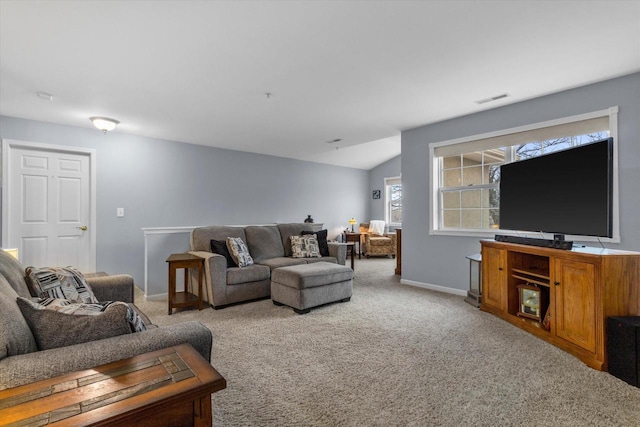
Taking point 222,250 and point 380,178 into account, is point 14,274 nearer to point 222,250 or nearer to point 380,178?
point 222,250

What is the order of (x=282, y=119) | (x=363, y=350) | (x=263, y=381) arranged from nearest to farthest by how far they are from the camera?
1. (x=263, y=381)
2. (x=363, y=350)
3. (x=282, y=119)

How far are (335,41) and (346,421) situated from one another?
2423mm

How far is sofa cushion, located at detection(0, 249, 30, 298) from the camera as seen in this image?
5.17ft

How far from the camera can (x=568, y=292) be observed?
2.48 meters

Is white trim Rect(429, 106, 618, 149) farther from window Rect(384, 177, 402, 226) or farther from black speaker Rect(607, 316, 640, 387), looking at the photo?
window Rect(384, 177, 402, 226)

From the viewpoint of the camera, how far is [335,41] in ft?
7.67

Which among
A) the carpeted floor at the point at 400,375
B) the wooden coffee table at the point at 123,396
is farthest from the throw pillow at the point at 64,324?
the carpeted floor at the point at 400,375

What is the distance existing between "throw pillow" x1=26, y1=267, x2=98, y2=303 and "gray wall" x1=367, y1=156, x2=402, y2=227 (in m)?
7.39

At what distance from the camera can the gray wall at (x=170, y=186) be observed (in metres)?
4.47

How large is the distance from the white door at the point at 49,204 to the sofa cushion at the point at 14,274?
2.92 metres

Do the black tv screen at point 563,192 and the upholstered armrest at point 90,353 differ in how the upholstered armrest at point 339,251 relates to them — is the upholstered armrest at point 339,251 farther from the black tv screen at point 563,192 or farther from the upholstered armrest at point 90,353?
the upholstered armrest at point 90,353

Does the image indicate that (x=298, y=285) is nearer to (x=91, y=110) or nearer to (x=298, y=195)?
(x=91, y=110)

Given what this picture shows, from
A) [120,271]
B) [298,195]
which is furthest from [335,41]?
[298,195]

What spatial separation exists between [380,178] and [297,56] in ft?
20.9
